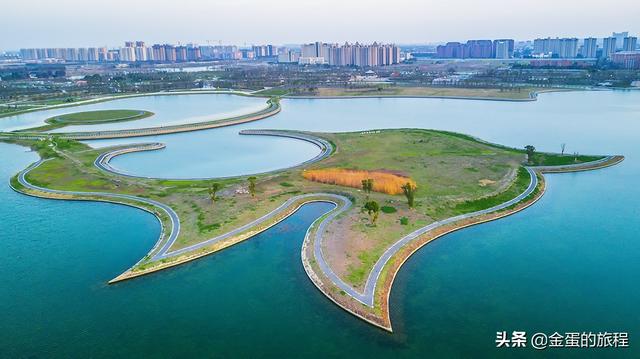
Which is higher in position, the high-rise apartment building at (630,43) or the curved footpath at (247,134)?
the high-rise apartment building at (630,43)

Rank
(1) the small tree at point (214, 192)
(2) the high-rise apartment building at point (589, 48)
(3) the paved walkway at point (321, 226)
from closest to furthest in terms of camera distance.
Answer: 1. (3) the paved walkway at point (321, 226)
2. (1) the small tree at point (214, 192)
3. (2) the high-rise apartment building at point (589, 48)

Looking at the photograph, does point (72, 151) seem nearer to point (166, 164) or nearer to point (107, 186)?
point (166, 164)

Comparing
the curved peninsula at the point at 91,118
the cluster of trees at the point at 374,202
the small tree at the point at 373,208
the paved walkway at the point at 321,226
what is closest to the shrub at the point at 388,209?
the cluster of trees at the point at 374,202

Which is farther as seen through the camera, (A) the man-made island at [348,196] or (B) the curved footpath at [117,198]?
(B) the curved footpath at [117,198]

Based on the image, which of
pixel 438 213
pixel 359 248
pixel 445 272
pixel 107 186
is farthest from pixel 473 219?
pixel 107 186

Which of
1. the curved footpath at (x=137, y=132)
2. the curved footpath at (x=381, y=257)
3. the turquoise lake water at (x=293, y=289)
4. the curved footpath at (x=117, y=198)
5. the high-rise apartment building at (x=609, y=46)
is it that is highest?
the high-rise apartment building at (x=609, y=46)

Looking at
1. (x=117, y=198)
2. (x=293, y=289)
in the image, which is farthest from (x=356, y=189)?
(x=117, y=198)

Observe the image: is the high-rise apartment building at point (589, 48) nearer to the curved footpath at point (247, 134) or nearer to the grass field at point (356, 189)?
the grass field at point (356, 189)

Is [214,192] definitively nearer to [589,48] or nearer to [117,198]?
[117,198]
